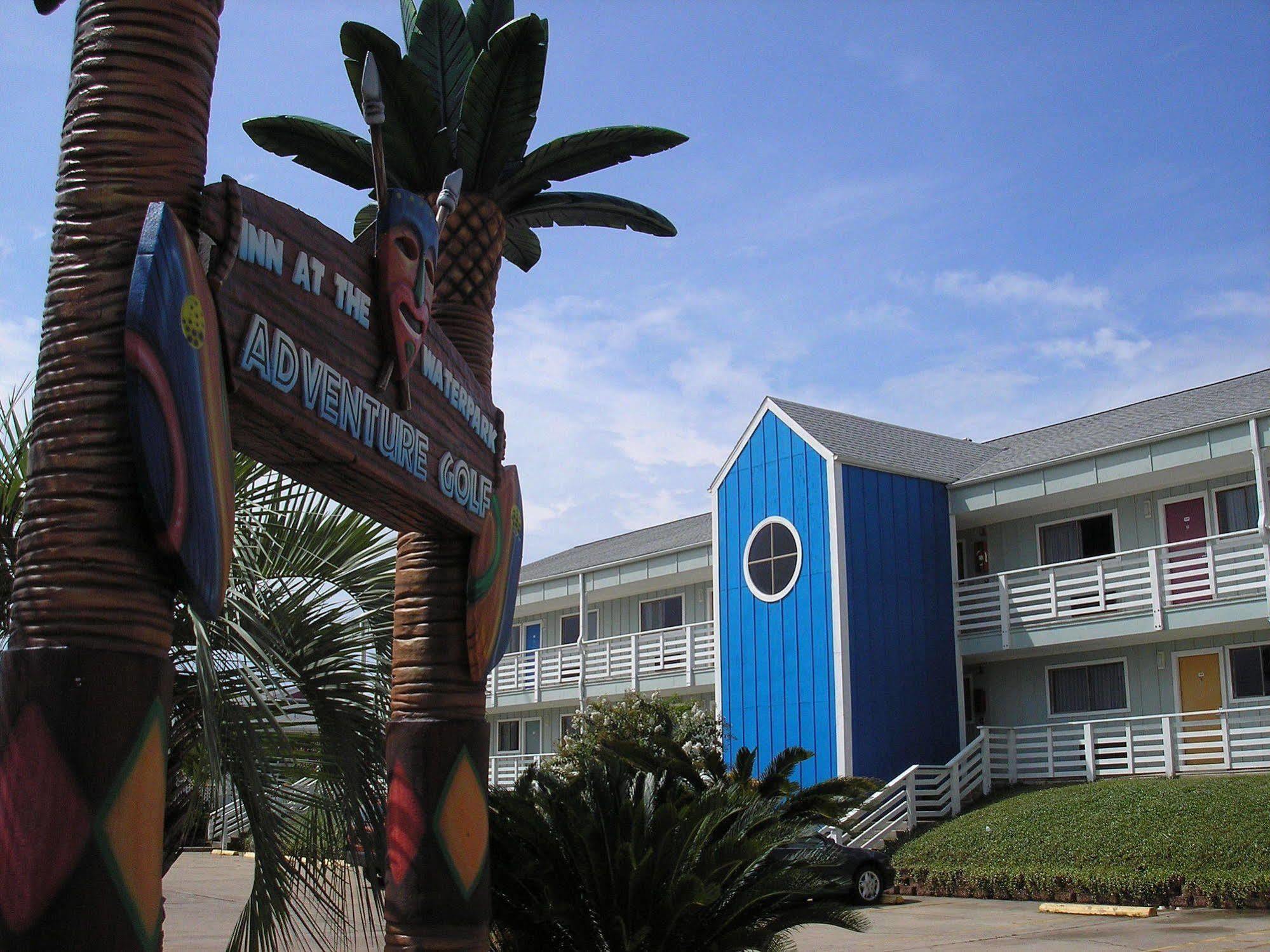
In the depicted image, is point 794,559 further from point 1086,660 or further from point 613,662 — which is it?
point 613,662

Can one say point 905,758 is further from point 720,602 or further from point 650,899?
point 650,899

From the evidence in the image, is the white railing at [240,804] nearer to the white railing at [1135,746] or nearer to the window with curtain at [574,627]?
the white railing at [1135,746]

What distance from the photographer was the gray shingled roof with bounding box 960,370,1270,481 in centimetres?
2336

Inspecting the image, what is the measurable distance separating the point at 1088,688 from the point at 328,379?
2293cm

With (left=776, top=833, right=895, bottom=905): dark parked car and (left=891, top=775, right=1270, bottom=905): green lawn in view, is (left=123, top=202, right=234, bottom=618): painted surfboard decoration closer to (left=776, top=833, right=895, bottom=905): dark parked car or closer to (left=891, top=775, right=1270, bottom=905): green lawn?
(left=776, top=833, right=895, bottom=905): dark parked car

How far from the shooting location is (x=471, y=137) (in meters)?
8.28

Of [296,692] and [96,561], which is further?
[296,692]

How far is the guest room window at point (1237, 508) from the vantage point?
23.5 meters

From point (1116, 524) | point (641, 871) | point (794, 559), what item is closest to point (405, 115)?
point (641, 871)

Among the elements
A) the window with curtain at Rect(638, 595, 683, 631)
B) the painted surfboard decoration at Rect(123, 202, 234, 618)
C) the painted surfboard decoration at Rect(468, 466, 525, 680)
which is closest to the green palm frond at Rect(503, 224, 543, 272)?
the painted surfboard decoration at Rect(468, 466, 525, 680)

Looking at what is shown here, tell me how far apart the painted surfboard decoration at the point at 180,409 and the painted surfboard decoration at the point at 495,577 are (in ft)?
9.92

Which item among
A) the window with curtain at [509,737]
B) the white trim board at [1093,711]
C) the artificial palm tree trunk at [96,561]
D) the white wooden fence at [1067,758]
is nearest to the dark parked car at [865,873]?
the white wooden fence at [1067,758]

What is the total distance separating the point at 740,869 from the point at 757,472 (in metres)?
18.2

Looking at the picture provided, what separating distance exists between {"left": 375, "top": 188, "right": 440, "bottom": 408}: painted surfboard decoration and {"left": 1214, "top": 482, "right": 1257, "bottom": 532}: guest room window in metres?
21.0
